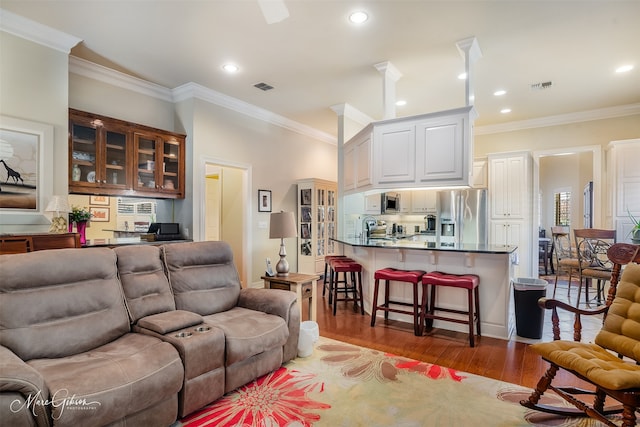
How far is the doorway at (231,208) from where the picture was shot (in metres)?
5.39

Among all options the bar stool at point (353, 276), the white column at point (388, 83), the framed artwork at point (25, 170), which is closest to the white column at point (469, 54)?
the white column at point (388, 83)

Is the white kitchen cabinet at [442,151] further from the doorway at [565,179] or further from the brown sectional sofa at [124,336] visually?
the doorway at [565,179]

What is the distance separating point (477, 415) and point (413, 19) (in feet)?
10.7

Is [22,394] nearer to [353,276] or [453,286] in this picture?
[453,286]

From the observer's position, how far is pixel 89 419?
150 centimetres

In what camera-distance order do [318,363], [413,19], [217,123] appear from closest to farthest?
[318,363] < [413,19] < [217,123]

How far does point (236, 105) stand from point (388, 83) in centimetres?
241

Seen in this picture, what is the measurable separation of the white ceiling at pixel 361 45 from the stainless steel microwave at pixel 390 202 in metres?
2.08

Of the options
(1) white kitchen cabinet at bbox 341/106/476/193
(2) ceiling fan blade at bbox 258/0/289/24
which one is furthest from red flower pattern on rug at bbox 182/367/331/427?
(2) ceiling fan blade at bbox 258/0/289/24

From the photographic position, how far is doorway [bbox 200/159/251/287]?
17.7ft

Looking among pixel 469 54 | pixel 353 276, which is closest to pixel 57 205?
pixel 353 276

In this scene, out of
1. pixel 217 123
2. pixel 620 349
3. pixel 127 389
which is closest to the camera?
pixel 127 389

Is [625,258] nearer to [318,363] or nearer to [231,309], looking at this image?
[318,363]

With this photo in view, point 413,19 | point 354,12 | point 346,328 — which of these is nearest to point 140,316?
point 346,328
